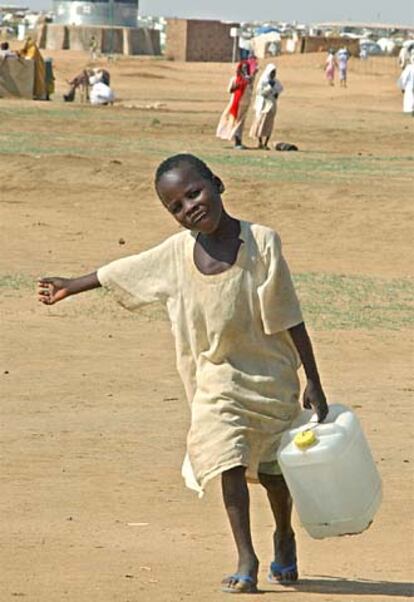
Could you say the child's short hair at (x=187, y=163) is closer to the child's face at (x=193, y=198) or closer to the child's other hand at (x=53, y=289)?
the child's face at (x=193, y=198)

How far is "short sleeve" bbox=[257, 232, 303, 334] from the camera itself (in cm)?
553

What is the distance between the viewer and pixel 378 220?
19.2 metres

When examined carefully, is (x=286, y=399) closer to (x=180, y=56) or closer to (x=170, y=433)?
(x=170, y=433)

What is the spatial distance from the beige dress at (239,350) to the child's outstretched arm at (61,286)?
0.26 meters

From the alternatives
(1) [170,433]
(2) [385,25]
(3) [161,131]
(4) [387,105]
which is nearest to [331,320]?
(1) [170,433]

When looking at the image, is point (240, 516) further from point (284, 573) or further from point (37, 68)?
point (37, 68)

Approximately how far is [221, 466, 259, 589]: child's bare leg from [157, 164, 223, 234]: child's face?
2.56 feet

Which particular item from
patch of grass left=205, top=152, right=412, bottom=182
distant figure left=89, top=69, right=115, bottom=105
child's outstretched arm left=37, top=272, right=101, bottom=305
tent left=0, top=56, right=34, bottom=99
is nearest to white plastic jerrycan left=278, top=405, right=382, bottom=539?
child's outstretched arm left=37, top=272, right=101, bottom=305

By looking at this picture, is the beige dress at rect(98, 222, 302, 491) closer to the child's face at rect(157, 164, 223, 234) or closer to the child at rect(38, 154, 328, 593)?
the child at rect(38, 154, 328, 593)

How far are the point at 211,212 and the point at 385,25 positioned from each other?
174133 mm

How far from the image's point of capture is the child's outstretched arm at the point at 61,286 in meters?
5.72

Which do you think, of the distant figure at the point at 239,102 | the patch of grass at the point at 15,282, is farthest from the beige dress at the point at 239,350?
the distant figure at the point at 239,102

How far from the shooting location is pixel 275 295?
554 cm

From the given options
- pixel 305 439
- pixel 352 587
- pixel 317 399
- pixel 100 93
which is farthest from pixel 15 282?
pixel 100 93
